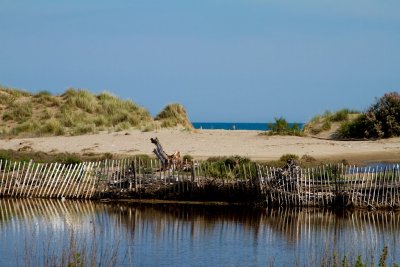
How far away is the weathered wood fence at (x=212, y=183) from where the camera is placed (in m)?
19.1

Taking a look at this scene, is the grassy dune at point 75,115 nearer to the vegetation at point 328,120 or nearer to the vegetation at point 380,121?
the vegetation at point 328,120

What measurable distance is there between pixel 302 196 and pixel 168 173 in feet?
11.9

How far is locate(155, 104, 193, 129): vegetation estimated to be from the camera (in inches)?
1511

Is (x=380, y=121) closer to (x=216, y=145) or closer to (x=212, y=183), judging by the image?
(x=216, y=145)

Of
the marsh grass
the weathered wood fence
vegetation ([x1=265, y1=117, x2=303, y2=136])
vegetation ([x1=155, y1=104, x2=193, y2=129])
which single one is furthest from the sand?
the marsh grass

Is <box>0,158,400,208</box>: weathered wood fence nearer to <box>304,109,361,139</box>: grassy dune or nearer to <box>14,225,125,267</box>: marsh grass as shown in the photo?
<box>14,225,125,267</box>: marsh grass

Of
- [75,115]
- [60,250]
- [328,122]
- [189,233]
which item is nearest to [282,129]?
[328,122]

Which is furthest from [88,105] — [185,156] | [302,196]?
[302,196]

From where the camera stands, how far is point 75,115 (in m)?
39.1

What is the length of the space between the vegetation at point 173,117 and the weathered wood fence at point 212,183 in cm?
1523

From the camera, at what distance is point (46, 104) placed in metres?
41.5

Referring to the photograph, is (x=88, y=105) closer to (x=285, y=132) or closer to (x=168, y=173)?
(x=285, y=132)

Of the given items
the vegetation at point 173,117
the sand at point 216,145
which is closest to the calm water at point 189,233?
the sand at point 216,145

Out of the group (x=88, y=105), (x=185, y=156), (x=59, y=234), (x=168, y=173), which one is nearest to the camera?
(x=59, y=234)
